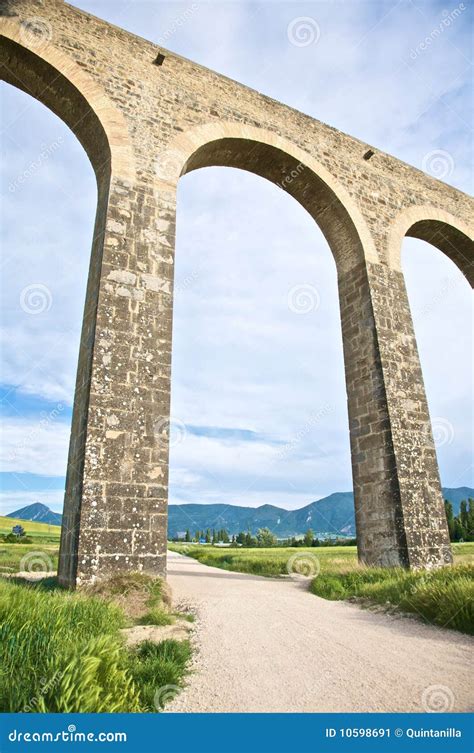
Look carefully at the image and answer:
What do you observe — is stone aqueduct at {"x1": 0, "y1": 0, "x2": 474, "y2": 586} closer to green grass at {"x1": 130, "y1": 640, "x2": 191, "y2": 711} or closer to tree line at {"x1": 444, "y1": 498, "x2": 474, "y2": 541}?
green grass at {"x1": 130, "y1": 640, "x2": 191, "y2": 711}

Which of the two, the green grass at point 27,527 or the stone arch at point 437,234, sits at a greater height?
the stone arch at point 437,234

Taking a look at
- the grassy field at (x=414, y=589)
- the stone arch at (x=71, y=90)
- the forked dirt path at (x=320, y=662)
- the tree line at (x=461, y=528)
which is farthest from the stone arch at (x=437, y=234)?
the tree line at (x=461, y=528)

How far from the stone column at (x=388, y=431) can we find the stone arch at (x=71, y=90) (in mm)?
5586

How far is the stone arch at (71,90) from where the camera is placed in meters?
7.71

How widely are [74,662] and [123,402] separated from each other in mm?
4144

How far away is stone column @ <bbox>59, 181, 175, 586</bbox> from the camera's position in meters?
5.77

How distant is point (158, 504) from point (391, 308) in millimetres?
6748

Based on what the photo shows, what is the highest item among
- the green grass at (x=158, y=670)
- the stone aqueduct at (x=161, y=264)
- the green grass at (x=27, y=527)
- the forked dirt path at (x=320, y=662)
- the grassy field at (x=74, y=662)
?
the stone aqueduct at (x=161, y=264)

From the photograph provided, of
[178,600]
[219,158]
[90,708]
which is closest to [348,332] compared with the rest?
[219,158]

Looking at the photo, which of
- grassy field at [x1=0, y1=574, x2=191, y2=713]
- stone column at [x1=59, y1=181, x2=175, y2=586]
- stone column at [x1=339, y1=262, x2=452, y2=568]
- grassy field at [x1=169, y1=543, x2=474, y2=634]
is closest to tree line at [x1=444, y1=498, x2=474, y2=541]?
stone column at [x1=339, y1=262, x2=452, y2=568]

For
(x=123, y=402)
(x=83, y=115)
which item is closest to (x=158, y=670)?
(x=123, y=402)

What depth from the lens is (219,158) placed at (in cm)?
1000

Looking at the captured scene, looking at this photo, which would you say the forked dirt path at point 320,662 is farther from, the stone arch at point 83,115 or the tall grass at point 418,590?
the stone arch at point 83,115

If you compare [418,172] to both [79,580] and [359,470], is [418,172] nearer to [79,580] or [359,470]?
[359,470]
